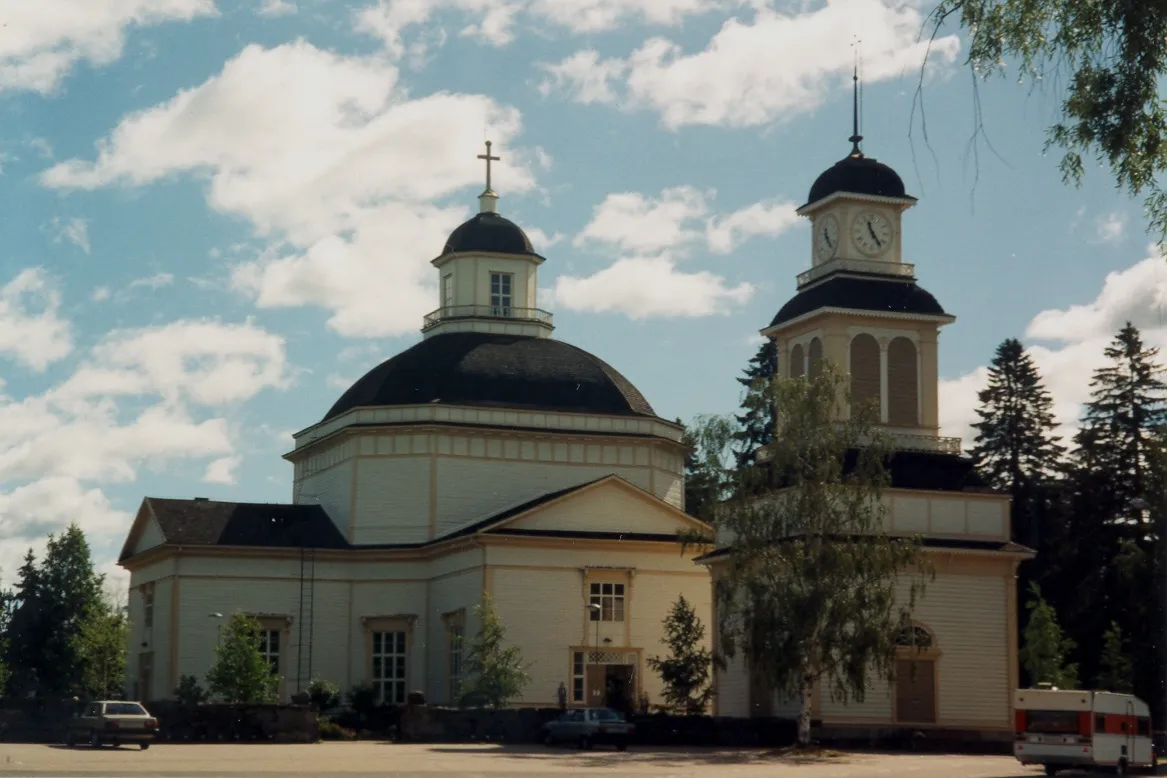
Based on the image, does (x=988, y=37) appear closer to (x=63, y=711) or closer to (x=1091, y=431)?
(x=63, y=711)

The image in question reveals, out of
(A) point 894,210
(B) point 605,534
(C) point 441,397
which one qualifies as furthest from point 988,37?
(C) point 441,397

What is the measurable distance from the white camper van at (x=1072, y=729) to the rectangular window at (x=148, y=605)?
43.1m

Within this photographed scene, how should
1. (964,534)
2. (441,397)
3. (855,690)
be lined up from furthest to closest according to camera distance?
(441,397) → (964,534) → (855,690)

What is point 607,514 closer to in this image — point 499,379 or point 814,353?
point 499,379

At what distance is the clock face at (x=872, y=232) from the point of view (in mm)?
62312

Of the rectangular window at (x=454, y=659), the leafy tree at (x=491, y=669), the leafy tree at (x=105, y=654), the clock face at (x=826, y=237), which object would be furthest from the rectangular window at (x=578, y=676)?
the leafy tree at (x=105, y=654)

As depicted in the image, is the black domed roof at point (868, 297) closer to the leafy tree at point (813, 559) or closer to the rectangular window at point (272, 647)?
the leafy tree at point (813, 559)

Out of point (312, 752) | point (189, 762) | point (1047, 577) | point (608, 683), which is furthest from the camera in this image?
point (1047, 577)

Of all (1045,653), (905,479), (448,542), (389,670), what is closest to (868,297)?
(905,479)

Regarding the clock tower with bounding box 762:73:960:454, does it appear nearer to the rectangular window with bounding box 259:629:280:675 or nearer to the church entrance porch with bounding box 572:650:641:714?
the church entrance porch with bounding box 572:650:641:714

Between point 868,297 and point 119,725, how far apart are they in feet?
94.9

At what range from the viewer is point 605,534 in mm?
67938

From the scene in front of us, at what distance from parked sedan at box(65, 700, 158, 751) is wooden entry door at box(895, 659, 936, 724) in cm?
2293

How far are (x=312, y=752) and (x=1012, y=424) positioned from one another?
4951 centimetres
